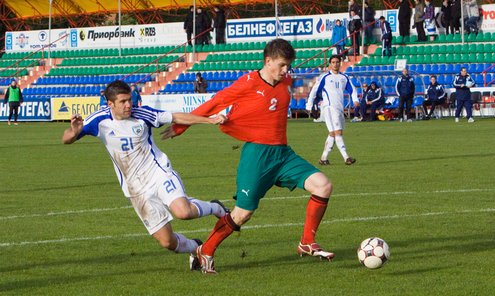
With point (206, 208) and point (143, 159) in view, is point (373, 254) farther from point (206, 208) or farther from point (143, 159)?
point (143, 159)

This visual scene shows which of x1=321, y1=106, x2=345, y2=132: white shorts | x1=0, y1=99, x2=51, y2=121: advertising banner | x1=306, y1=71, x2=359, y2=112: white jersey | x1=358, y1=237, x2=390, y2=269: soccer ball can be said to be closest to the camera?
x1=358, y1=237, x2=390, y2=269: soccer ball

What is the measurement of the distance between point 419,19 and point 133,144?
36.2m

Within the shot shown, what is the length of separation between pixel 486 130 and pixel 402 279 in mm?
22802

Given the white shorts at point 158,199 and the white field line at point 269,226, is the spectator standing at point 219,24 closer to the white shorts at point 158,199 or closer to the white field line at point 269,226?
the white field line at point 269,226

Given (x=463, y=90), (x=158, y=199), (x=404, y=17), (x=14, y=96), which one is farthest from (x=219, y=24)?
(x=158, y=199)

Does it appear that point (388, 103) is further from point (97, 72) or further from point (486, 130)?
point (97, 72)

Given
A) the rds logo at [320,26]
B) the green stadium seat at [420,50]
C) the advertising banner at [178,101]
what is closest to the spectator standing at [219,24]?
the rds logo at [320,26]

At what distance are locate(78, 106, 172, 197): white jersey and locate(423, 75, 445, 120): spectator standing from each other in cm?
3007

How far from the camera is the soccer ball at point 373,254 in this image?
794 cm

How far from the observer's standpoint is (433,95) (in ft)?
124

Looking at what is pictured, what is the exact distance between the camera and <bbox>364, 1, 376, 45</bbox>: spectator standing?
44806 millimetres

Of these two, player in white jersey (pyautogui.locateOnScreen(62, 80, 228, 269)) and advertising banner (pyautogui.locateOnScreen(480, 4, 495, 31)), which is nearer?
player in white jersey (pyautogui.locateOnScreen(62, 80, 228, 269))

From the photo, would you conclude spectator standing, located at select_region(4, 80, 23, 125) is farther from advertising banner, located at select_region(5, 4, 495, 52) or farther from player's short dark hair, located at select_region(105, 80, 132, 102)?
player's short dark hair, located at select_region(105, 80, 132, 102)

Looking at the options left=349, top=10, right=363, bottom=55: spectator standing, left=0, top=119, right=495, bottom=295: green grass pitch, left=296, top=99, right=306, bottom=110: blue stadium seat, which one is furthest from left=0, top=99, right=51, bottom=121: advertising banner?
left=0, top=119, right=495, bottom=295: green grass pitch
